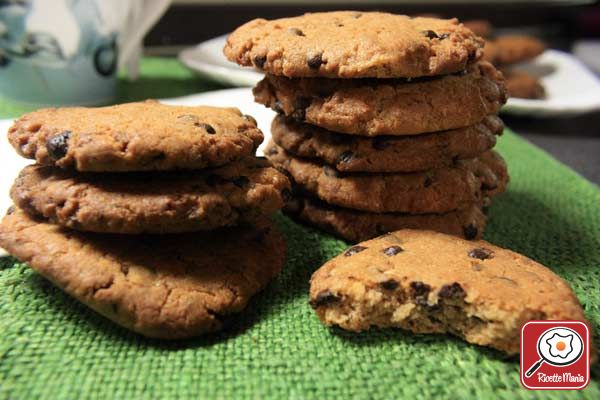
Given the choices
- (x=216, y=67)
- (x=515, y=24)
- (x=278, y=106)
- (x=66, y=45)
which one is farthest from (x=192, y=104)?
(x=515, y=24)

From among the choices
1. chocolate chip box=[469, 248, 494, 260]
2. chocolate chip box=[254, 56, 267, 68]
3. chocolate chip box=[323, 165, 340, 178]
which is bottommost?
chocolate chip box=[323, 165, 340, 178]

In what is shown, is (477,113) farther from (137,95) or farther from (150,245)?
(137,95)

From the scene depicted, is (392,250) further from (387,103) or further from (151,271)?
(151,271)

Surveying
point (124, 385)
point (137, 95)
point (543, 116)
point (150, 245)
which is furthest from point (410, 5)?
point (124, 385)

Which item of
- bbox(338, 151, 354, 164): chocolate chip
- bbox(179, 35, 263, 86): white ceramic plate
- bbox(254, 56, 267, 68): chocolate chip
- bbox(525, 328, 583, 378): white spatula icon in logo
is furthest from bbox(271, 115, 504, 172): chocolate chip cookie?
bbox(179, 35, 263, 86): white ceramic plate

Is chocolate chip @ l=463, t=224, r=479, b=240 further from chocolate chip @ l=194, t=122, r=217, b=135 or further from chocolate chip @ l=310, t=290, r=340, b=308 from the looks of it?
chocolate chip @ l=194, t=122, r=217, b=135

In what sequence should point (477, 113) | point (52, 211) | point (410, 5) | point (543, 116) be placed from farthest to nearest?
point (410, 5) < point (543, 116) < point (477, 113) < point (52, 211)
